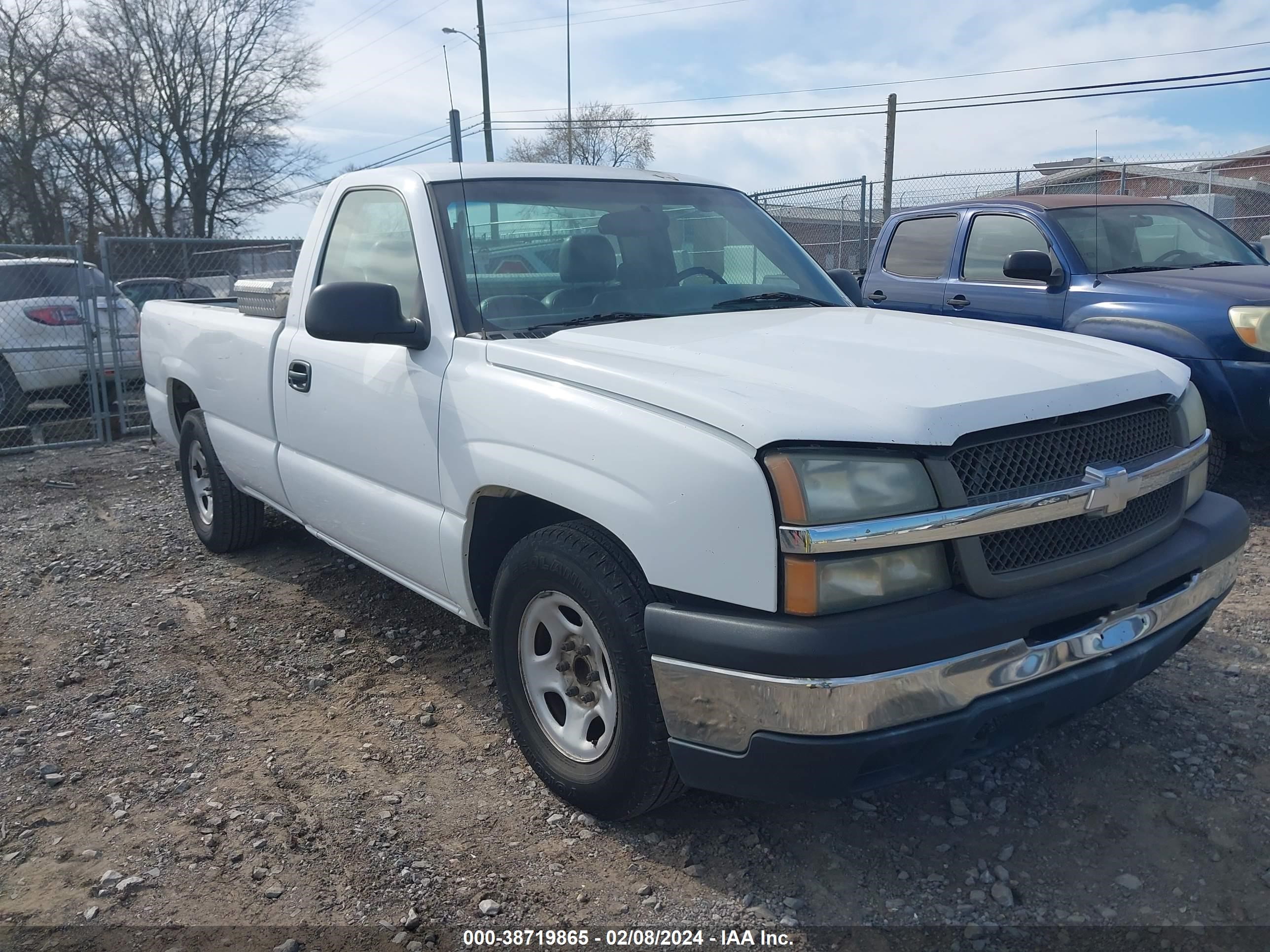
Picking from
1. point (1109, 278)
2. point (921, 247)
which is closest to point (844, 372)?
point (1109, 278)

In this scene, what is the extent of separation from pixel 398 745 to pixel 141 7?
34.9 m

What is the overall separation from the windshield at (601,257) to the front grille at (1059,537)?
144cm

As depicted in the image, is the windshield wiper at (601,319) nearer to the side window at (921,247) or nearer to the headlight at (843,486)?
the headlight at (843,486)

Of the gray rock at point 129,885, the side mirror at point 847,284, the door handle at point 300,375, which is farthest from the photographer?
the side mirror at point 847,284

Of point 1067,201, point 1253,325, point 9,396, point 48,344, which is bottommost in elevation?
point 9,396

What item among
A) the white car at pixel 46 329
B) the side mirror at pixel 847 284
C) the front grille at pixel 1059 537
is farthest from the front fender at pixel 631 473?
the white car at pixel 46 329

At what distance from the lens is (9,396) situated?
9461 millimetres

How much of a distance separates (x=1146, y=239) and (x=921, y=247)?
147 cm

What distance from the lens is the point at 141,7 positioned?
103 feet

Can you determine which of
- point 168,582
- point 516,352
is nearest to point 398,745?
point 516,352

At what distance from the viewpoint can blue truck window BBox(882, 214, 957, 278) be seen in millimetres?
7195

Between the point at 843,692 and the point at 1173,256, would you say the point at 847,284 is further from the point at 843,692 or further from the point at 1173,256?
the point at 1173,256

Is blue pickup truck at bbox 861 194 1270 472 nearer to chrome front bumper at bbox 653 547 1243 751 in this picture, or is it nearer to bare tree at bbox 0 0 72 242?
chrome front bumper at bbox 653 547 1243 751

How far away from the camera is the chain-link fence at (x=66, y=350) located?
938 cm
